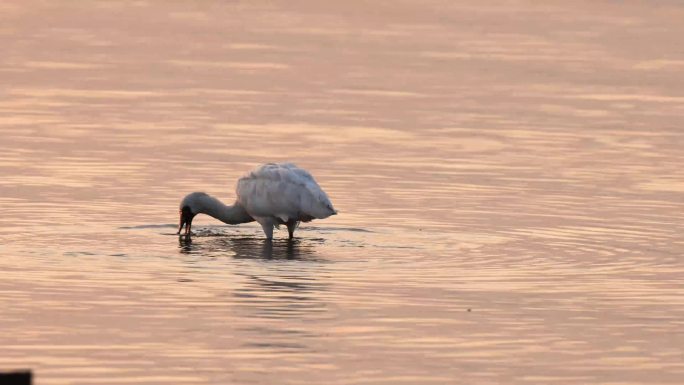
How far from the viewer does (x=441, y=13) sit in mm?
44750

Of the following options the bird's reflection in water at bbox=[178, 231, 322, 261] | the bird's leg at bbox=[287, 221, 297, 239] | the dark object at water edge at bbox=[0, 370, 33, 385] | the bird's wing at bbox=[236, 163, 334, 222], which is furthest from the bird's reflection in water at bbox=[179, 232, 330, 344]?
the dark object at water edge at bbox=[0, 370, 33, 385]

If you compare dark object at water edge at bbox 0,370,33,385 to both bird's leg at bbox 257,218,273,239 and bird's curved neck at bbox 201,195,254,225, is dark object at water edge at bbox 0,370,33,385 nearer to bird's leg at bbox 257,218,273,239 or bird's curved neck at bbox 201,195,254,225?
bird's leg at bbox 257,218,273,239

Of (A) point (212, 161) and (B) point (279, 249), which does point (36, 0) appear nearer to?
(A) point (212, 161)

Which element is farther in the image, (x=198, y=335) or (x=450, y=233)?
(x=450, y=233)

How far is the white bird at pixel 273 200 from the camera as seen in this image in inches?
789

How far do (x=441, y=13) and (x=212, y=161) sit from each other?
21206mm

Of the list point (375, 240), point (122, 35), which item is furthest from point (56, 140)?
point (122, 35)

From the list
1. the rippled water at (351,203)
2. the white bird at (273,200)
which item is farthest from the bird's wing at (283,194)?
the rippled water at (351,203)

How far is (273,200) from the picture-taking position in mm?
20328

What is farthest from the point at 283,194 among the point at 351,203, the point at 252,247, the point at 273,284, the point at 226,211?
the point at 273,284

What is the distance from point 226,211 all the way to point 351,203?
126 cm

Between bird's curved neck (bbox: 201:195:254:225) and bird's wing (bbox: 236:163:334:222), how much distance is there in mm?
320

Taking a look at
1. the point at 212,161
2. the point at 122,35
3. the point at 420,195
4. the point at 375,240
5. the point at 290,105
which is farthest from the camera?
the point at 122,35

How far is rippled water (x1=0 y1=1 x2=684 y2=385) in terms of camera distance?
13984mm
